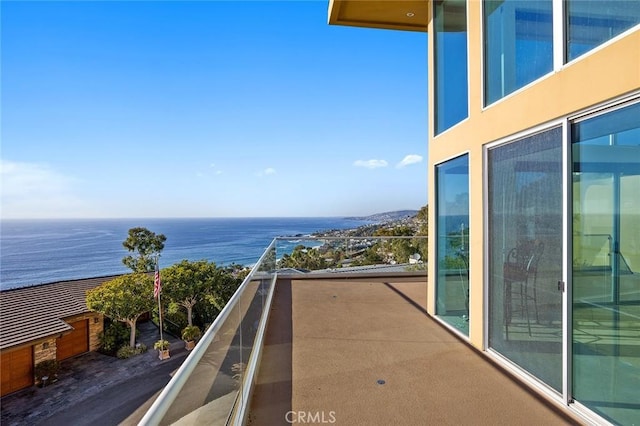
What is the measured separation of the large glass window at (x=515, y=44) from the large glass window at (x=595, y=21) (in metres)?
0.19

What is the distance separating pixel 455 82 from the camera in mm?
4082

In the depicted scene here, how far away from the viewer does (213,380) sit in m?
1.38

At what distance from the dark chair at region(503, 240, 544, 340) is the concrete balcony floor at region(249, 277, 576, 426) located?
59cm

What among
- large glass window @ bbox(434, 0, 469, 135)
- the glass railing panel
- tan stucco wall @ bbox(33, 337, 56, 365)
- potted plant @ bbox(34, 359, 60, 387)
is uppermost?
large glass window @ bbox(434, 0, 469, 135)

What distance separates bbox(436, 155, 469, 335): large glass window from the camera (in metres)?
3.82

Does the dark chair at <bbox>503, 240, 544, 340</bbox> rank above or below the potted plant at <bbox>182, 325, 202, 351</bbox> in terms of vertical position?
above

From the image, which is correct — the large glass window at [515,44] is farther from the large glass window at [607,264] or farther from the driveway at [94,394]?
the driveway at [94,394]

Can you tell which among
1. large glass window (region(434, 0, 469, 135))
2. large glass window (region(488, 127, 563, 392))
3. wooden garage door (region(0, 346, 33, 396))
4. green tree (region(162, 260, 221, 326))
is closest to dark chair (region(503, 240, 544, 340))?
large glass window (region(488, 127, 563, 392))

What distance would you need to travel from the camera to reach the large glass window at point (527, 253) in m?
2.50

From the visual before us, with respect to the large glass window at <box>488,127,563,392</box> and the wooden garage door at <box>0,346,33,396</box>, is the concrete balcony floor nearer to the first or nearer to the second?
the large glass window at <box>488,127,563,392</box>

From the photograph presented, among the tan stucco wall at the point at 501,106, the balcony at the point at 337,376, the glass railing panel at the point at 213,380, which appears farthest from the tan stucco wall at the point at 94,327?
the glass railing panel at the point at 213,380

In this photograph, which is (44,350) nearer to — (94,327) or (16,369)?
(16,369)

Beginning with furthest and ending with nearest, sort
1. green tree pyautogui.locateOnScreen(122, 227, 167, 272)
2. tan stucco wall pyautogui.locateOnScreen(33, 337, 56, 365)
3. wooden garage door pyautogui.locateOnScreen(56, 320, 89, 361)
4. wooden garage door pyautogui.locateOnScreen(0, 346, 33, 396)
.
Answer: green tree pyautogui.locateOnScreen(122, 227, 167, 272) → wooden garage door pyautogui.locateOnScreen(56, 320, 89, 361) → tan stucco wall pyautogui.locateOnScreen(33, 337, 56, 365) → wooden garage door pyautogui.locateOnScreen(0, 346, 33, 396)

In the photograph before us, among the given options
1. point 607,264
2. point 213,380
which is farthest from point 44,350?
point 607,264
